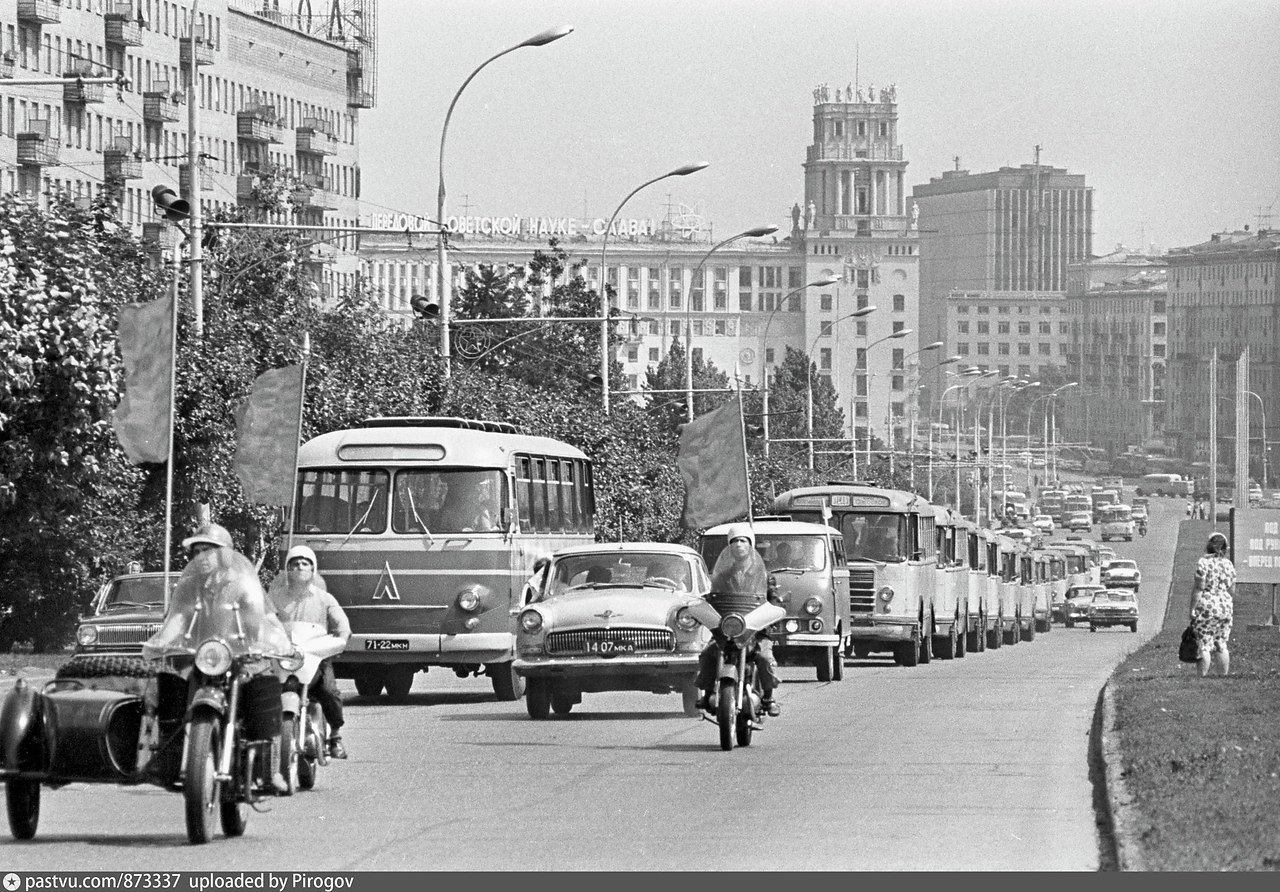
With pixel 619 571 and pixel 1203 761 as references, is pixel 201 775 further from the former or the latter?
pixel 619 571

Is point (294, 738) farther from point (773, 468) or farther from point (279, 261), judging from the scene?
point (773, 468)

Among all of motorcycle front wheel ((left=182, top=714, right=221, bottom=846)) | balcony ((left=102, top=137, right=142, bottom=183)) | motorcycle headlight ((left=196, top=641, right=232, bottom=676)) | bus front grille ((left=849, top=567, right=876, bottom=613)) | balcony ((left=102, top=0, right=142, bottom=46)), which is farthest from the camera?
balcony ((left=102, top=137, right=142, bottom=183))

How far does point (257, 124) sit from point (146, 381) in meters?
94.1

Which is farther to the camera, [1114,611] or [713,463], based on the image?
[1114,611]

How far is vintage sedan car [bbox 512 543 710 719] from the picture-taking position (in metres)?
23.3

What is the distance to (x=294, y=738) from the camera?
1553 centimetres

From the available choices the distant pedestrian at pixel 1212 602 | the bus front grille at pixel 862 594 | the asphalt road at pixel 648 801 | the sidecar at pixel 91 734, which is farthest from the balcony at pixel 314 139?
the sidecar at pixel 91 734

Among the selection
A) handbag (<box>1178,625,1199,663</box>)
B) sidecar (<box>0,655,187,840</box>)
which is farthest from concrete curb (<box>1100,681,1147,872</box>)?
handbag (<box>1178,625,1199,663</box>)

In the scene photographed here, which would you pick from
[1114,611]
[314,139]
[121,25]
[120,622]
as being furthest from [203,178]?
[120,622]

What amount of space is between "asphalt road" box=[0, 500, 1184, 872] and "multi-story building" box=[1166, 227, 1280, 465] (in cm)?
11509

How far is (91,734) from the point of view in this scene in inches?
529

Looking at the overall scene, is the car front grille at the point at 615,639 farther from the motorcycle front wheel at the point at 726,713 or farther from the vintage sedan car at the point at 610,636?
the motorcycle front wheel at the point at 726,713

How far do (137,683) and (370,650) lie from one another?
13.1 m

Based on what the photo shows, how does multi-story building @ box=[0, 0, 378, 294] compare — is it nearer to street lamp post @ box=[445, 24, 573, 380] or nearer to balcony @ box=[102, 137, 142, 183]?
balcony @ box=[102, 137, 142, 183]
